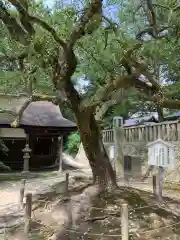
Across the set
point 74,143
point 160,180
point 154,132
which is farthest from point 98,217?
point 74,143

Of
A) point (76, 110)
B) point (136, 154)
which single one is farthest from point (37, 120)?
point (76, 110)

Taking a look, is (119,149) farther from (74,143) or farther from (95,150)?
(74,143)

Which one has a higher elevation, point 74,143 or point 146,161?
point 74,143

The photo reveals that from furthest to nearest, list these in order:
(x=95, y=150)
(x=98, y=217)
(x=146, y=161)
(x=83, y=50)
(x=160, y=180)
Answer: (x=146, y=161) < (x=83, y=50) < (x=160, y=180) < (x=95, y=150) < (x=98, y=217)

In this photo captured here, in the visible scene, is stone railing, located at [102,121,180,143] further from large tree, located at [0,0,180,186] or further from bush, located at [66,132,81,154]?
bush, located at [66,132,81,154]

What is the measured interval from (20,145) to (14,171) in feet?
6.15

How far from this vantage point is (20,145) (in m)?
18.1

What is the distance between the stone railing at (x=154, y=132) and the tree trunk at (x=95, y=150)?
4144 millimetres

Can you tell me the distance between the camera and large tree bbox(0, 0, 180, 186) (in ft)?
19.7

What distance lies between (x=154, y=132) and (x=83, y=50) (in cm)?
536

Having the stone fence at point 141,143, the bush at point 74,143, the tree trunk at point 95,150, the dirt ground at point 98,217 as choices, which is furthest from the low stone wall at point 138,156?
the bush at point 74,143

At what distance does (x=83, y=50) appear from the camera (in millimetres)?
8922

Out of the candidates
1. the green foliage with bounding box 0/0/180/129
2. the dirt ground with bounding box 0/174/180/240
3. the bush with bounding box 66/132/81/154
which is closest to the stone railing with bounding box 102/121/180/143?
the green foliage with bounding box 0/0/180/129

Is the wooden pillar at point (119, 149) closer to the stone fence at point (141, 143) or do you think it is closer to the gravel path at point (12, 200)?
the stone fence at point (141, 143)
